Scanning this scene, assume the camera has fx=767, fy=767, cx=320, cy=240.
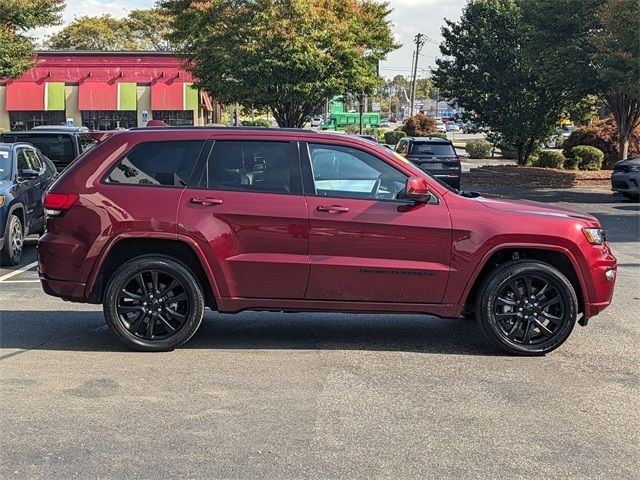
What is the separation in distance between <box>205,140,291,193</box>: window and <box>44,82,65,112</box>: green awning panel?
51.6m

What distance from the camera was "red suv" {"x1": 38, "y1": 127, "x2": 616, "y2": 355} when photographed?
6094 millimetres

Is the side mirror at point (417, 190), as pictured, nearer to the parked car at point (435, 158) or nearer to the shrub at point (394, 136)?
the parked car at point (435, 158)

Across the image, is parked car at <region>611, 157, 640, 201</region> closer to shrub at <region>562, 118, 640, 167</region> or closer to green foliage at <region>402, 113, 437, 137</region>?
shrub at <region>562, 118, 640, 167</region>

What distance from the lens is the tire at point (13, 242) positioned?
34.1 feet

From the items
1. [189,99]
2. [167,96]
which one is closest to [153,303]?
[189,99]

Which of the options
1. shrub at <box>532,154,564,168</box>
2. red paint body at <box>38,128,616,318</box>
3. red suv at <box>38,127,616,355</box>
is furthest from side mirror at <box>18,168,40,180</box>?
shrub at <box>532,154,564,168</box>

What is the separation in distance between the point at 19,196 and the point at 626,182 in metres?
16.0

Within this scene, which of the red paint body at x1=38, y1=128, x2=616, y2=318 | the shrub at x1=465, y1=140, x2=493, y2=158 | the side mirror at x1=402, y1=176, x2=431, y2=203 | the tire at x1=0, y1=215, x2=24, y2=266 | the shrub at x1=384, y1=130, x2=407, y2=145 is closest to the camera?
the side mirror at x1=402, y1=176, x2=431, y2=203

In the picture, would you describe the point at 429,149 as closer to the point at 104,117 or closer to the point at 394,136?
the point at 394,136

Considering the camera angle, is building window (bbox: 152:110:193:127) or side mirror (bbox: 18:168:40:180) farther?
building window (bbox: 152:110:193:127)

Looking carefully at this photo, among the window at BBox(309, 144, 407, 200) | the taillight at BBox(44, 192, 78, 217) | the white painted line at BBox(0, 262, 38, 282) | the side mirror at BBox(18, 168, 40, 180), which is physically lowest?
the white painted line at BBox(0, 262, 38, 282)

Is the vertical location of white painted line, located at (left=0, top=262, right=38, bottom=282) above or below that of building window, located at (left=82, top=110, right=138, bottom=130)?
below

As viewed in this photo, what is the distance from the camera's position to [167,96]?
54.3 metres

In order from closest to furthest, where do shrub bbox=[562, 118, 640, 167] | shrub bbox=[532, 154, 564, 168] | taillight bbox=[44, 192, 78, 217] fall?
taillight bbox=[44, 192, 78, 217], shrub bbox=[532, 154, 564, 168], shrub bbox=[562, 118, 640, 167]
